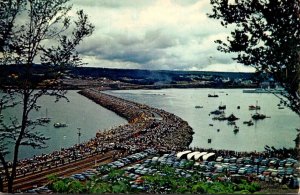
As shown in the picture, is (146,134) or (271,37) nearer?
(271,37)

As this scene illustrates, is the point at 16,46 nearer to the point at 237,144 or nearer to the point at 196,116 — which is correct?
the point at 237,144

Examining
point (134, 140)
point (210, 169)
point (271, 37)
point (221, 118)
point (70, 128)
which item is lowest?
point (70, 128)

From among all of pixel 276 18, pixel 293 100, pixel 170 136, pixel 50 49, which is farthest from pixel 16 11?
pixel 170 136

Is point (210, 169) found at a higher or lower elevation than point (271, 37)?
lower

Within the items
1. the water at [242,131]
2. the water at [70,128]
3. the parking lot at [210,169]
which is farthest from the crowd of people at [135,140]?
the parking lot at [210,169]

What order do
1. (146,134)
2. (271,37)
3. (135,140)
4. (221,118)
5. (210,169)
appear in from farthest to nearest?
(221,118) → (146,134) → (135,140) → (210,169) → (271,37)

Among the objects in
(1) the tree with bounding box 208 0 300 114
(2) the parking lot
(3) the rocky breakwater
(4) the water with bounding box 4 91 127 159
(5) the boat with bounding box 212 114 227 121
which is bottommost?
(4) the water with bounding box 4 91 127 159

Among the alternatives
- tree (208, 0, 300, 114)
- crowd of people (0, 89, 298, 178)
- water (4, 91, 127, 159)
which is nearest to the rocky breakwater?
crowd of people (0, 89, 298, 178)

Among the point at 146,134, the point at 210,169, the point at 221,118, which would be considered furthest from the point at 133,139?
the point at 221,118

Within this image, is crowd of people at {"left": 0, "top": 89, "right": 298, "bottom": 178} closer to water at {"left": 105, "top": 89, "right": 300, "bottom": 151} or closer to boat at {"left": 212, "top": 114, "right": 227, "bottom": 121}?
water at {"left": 105, "top": 89, "right": 300, "bottom": 151}

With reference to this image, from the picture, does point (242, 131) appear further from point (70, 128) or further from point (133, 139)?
point (70, 128)

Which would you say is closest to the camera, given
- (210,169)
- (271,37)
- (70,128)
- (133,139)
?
(271,37)
